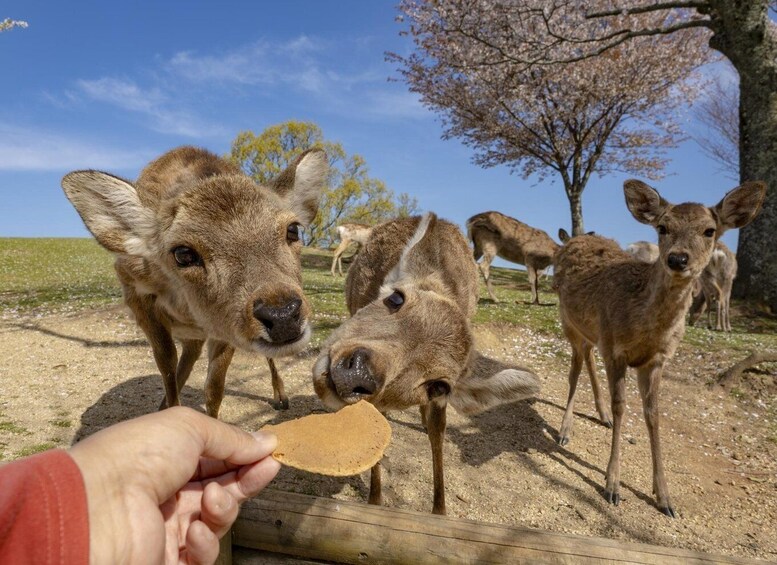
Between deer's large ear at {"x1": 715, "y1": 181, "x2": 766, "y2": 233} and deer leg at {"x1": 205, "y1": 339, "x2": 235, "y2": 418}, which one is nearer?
deer leg at {"x1": 205, "y1": 339, "x2": 235, "y2": 418}

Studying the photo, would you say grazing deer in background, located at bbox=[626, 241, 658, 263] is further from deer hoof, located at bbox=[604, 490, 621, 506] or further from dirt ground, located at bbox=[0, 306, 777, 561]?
deer hoof, located at bbox=[604, 490, 621, 506]

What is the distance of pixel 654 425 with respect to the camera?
517 centimetres

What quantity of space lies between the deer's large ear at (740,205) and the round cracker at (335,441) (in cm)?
509

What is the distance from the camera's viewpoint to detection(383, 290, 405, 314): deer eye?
3479 millimetres

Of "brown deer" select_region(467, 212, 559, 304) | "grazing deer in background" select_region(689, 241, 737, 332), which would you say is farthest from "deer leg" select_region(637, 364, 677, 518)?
"brown deer" select_region(467, 212, 559, 304)

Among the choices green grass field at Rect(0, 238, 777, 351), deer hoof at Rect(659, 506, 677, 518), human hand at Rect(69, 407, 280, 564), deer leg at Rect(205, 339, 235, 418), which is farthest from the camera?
green grass field at Rect(0, 238, 777, 351)

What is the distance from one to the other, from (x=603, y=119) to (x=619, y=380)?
2400cm

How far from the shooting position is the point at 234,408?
5.93 meters

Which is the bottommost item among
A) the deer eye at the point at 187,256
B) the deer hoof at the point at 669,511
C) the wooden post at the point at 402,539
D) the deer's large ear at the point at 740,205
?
the deer hoof at the point at 669,511

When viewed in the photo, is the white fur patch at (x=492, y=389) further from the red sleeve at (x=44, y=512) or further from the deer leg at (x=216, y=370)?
the red sleeve at (x=44, y=512)

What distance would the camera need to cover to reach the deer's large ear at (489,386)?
10.8ft

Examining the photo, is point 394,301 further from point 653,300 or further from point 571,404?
point 571,404

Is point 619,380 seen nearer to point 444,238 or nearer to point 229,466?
point 444,238

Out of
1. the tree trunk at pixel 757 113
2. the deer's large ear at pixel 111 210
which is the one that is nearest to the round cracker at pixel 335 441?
the deer's large ear at pixel 111 210
